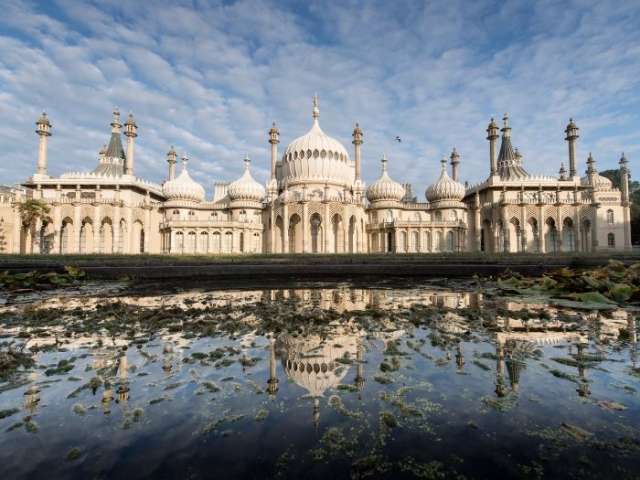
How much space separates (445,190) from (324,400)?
165 feet

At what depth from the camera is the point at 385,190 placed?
49.3 metres

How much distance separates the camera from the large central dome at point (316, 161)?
47375 millimetres

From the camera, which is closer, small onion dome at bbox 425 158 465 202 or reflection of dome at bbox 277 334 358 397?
reflection of dome at bbox 277 334 358 397

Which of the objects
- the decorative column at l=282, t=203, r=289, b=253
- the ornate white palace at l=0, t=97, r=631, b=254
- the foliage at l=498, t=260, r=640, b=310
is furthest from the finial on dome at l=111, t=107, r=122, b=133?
the foliage at l=498, t=260, r=640, b=310

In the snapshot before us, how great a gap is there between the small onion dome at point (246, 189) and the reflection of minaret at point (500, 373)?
46.8m

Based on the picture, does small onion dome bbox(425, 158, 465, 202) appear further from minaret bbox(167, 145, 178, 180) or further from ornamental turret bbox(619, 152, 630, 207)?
minaret bbox(167, 145, 178, 180)

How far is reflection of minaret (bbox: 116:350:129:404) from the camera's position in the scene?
324 centimetres

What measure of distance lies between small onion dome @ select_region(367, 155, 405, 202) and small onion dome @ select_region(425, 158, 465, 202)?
4.75m

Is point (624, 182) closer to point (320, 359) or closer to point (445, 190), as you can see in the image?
point (445, 190)

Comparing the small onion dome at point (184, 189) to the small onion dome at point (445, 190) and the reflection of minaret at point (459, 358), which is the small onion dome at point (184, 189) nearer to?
the small onion dome at point (445, 190)

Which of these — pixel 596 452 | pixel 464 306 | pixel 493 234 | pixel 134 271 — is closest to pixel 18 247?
pixel 134 271

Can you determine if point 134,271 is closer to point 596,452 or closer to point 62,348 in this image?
point 62,348

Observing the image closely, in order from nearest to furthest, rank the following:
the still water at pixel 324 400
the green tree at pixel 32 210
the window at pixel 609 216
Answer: the still water at pixel 324 400, the green tree at pixel 32 210, the window at pixel 609 216

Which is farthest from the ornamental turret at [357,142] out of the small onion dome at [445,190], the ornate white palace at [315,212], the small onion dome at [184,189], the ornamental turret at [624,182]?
the ornamental turret at [624,182]
